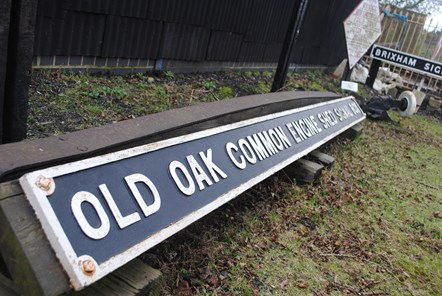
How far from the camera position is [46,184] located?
1478mm

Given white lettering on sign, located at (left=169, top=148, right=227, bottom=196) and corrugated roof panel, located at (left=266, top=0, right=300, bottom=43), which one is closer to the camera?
white lettering on sign, located at (left=169, top=148, right=227, bottom=196)

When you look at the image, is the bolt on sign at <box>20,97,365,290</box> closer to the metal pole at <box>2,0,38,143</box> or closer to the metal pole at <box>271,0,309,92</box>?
the metal pole at <box>2,0,38,143</box>

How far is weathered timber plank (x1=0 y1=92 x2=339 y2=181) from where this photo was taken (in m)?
1.58

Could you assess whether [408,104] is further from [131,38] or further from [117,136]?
[117,136]

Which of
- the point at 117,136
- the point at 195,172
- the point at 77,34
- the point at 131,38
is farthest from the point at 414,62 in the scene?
the point at 117,136

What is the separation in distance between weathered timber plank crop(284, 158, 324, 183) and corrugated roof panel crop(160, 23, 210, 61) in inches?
129

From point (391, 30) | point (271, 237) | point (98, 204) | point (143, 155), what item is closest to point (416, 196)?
point (271, 237)

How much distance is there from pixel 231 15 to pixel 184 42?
4.64ft

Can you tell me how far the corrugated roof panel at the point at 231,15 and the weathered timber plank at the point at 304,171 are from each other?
13.3ft

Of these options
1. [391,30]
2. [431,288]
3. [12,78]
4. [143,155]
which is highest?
[391,30]

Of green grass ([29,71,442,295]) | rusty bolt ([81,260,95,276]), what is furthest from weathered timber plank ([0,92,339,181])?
green grass ([29,71,442,295])

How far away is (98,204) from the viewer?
5.38 feet

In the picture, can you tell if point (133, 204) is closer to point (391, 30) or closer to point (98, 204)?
point (98, 204)

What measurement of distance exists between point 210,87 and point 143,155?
16.2 feet
